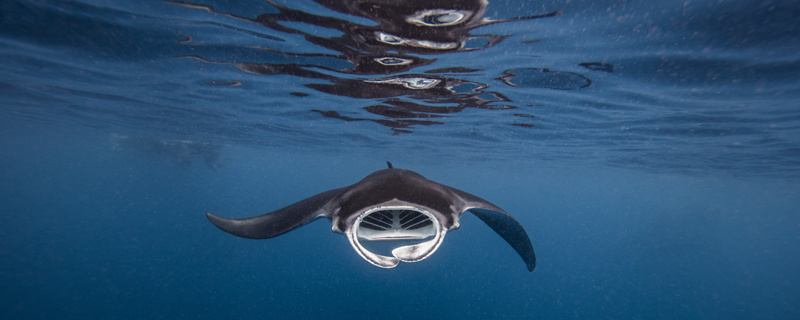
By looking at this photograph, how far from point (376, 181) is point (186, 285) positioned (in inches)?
1263

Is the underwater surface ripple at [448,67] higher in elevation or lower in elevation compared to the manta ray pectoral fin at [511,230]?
higher

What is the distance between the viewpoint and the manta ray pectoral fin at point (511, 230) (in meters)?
4.22

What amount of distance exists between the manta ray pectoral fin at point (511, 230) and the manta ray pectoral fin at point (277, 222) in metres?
2.08

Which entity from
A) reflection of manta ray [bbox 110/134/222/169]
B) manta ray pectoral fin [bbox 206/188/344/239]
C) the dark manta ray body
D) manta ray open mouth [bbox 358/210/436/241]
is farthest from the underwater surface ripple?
reflection of manta ray [bbox 110/134/222/169]

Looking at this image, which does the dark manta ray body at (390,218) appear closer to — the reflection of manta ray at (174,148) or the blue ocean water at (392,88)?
the blue ocean water at (392,88)

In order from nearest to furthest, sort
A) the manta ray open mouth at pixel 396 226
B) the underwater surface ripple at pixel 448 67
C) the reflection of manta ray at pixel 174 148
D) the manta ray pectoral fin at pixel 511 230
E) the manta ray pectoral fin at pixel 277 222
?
1. the manta ray pectoral fin at pixel 277 222
2. the manta ray open mouth at pixel 396 226
3. the manta ray pectoral fin at pixel 511 230
4. the underwater surface ripple at pixel 448 67
5. the reflection of manta ray at pixel 174 148

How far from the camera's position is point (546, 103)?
1108 centimetres

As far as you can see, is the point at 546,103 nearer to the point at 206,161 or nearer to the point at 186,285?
the point at 186,285

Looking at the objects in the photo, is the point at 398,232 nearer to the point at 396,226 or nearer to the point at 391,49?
the point at 396,226

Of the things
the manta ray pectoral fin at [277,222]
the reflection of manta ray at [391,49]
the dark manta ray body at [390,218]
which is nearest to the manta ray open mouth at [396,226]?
the dark manta ray body at [390,218]

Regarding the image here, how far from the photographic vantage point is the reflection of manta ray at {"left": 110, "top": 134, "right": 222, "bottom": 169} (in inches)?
1191

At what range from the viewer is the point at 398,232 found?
156 inches

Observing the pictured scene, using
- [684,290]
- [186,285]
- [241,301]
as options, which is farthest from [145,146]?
[684,290]

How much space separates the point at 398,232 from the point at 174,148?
36.2m
